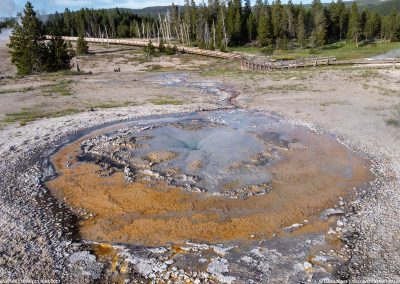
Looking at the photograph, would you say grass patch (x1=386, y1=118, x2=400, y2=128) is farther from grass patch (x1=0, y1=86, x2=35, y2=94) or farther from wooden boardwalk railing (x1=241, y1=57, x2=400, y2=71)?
grass patch (x1=0, y1=86, x2=35, y2=94)

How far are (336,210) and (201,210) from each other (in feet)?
12.4

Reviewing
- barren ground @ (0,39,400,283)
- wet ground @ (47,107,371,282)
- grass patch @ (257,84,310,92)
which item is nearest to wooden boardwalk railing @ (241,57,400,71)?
barren ground @ (0,39,400,283)

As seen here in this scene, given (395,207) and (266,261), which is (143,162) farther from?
(395,207)

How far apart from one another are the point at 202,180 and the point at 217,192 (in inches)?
37.4

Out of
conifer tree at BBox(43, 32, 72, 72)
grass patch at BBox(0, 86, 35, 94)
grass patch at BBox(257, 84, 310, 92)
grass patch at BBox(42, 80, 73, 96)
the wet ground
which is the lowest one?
the wet ground

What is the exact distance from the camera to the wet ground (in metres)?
8.69

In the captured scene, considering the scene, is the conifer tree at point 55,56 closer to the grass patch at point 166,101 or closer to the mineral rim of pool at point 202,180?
the grass patch at point 166,101

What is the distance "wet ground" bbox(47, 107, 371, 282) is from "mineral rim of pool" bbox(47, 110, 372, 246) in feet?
0.11

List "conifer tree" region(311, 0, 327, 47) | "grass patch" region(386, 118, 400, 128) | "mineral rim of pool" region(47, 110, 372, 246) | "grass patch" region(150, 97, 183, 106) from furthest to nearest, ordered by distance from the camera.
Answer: "conifer tree" region(311, 0, 327, 47) < "grass patch" region(150, 97, 183, 106) < "grass patch" region(386, 118, 400, 128) < "mineral rim of pool" region(47, 110, 372, 246)

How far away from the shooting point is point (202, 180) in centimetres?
1246

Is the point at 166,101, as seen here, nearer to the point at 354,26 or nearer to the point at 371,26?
the point at 354,26

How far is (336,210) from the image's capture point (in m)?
10.6

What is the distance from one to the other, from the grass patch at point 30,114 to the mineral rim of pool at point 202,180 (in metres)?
5.22

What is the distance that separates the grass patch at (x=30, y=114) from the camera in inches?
814
